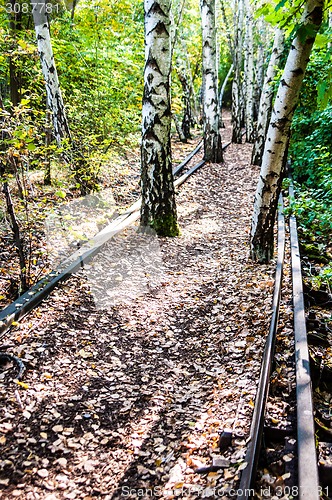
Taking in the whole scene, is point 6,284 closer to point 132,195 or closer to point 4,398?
point 4,398

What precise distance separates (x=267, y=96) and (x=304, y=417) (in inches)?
417

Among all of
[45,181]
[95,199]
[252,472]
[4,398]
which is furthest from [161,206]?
[252,472]

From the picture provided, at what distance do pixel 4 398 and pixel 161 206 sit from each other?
4237mm

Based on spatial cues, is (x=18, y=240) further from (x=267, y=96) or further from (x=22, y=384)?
(x=267, y=96)

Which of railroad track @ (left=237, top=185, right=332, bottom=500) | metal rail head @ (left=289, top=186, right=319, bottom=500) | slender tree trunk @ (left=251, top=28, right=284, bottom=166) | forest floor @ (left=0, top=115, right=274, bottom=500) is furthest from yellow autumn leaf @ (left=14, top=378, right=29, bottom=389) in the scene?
slender tree trunk @ (left=251, top=28, right=284, bottom=166)

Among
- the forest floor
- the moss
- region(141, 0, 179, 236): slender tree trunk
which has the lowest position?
the forest floor

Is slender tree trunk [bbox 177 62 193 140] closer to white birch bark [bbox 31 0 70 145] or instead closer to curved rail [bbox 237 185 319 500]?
white birch bark [bbox 31 0 70 145]

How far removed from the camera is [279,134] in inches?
195

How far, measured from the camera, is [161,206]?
6637 mm

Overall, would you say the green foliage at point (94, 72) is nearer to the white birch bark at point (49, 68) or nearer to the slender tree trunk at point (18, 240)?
the white birch bark at point (49, 68)

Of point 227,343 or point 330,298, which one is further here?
point 330,298

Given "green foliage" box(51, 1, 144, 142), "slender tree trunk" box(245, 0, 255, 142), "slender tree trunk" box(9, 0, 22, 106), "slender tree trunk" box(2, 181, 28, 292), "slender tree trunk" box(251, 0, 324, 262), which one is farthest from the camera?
"slender tree trunk" box(245, 0, 255, 142)

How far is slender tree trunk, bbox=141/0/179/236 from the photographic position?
19.2ft

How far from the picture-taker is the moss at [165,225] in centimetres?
670
